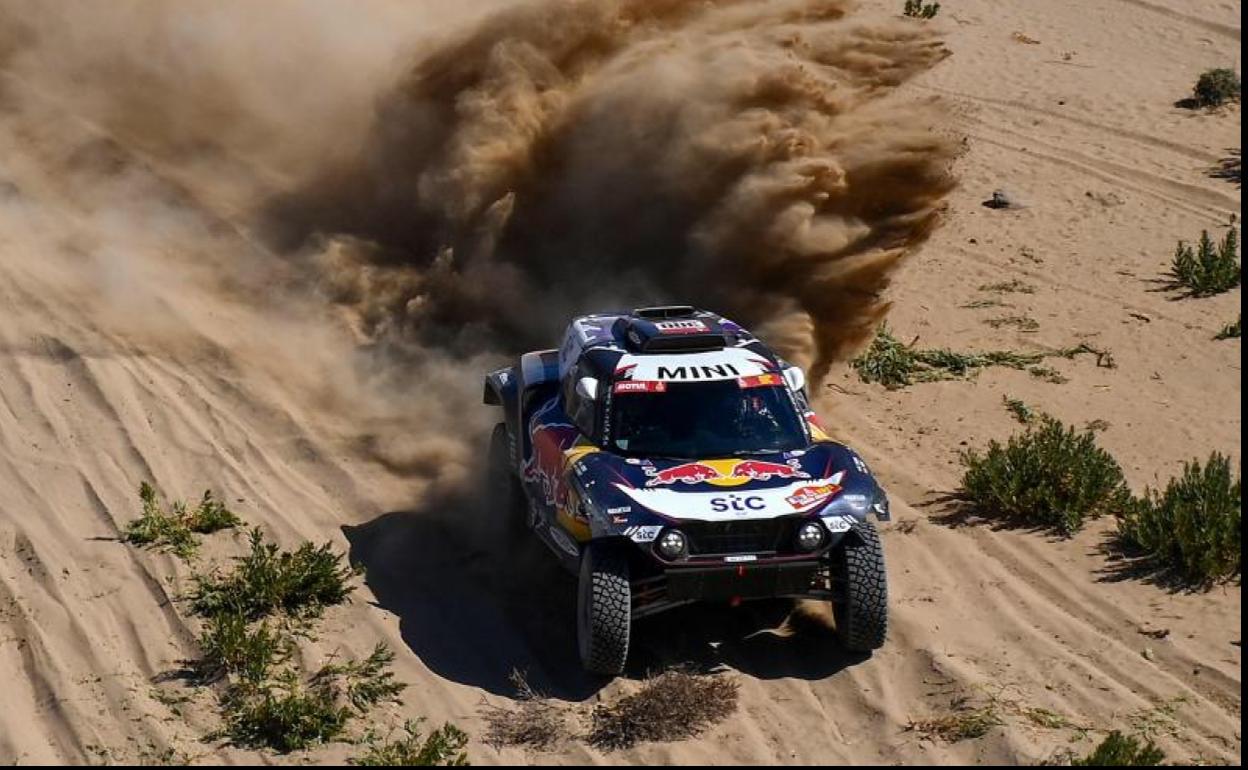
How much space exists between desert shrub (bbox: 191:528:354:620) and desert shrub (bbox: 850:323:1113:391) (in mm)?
5937

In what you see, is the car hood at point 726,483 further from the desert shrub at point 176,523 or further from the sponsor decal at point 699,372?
the desert shrub at point 176,523

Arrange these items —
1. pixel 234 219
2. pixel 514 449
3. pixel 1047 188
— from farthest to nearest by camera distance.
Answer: pixel 1047 188
pixel 234 219
pixel 514 449

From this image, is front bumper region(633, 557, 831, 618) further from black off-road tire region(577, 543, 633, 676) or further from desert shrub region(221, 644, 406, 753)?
desert shrub region(221, 644, 406, 753)

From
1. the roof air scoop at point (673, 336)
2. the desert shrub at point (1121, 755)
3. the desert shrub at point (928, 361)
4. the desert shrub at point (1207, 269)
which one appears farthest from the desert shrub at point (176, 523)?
the desert shrub at point (1207, 269)

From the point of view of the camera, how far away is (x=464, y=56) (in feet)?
51.6

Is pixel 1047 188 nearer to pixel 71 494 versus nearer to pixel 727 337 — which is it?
pixel 727 337

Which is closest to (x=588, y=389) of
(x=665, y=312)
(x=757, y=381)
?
(x=757, y=381)

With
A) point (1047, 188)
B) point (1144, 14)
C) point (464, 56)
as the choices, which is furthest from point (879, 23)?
point (1144, 14)

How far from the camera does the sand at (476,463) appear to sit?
9570 mm

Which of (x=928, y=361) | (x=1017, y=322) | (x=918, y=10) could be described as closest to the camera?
(x=928, y=361)

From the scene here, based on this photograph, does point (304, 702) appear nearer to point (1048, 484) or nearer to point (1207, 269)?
point (1048, 484)

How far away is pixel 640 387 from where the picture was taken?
10.5 m

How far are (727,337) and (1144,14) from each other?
18565 millimetres

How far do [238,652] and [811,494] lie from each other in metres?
3.54
